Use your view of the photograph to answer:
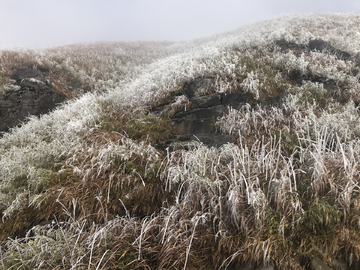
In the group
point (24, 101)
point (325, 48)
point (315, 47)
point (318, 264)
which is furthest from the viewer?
point (315, 47)

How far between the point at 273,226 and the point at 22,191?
421 centimetres

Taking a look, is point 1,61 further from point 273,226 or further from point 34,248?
point 273,226

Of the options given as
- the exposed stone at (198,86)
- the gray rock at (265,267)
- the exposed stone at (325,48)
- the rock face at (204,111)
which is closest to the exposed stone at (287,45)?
the exposed stone at (325,48)

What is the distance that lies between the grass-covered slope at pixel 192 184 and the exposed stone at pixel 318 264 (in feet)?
0.19

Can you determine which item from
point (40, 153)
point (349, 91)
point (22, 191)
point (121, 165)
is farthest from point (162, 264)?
point (349, 91)

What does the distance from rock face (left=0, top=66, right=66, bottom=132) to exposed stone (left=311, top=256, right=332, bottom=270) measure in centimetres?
847

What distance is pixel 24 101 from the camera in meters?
7.84

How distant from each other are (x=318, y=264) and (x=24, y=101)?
9.45 m

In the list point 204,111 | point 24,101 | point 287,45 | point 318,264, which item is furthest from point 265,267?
point 287,45

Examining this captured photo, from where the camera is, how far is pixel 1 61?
10164 mm

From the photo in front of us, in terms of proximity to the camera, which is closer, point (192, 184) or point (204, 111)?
point (192, 184)

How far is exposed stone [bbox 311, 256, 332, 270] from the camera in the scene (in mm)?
2424

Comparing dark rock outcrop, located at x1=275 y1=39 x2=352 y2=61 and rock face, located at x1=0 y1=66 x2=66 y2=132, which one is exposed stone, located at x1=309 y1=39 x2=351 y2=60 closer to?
dark rock outcrop, located at x1=275 y1=39 x2=352 y2=61

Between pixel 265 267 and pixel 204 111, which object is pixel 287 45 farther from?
pixel 265 267
